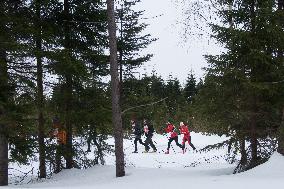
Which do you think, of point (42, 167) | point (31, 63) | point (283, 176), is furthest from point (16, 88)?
point (283, 176)

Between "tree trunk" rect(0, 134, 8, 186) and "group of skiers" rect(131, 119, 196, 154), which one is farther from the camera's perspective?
"group of skiers" rect(131, 119, 196, 154)

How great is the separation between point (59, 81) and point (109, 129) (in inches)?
113

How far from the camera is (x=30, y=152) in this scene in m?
12.6

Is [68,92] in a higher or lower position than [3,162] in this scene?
higher

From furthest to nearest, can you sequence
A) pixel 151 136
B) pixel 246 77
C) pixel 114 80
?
1. pixel 151 136
2. pixel 114 80
3. pixel 246 77

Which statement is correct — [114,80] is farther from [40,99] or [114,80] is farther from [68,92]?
[68,92]

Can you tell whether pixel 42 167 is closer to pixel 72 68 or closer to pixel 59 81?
pixel 59 81

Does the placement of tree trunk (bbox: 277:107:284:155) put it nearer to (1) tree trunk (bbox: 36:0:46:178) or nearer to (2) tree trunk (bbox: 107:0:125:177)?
(2) tree trunk (bbox: 107:0:125:177)

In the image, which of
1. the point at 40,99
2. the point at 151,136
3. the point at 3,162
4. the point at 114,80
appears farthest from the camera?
the point at 151,136

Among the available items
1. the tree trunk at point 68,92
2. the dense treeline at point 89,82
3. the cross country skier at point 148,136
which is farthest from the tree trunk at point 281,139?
the cross country skier at point 148,136

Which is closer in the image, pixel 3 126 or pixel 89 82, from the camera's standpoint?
pixel 3 126

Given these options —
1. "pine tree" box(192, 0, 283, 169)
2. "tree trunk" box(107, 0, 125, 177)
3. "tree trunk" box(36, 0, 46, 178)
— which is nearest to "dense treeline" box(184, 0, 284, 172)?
"pine tree" box(192, 0, 283, 169)

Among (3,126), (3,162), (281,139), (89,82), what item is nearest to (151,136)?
(89,82)

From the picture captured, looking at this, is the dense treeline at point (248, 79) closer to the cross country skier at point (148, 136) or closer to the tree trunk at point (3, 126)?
the tree trunk at point (3, 126)
